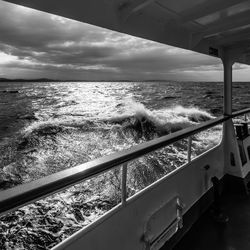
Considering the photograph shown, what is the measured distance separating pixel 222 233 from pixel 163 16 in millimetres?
1395

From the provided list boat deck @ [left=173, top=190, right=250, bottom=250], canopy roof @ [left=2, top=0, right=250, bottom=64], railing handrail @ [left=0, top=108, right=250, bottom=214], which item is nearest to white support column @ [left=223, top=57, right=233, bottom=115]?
canopy roof @ [left=2, top=0, right=250, bottom=64]

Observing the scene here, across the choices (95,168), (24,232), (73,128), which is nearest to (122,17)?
(95,168)

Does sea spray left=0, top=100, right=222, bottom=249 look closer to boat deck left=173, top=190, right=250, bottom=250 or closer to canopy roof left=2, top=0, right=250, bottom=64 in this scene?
boat deck left=173, top=190, right=250, bottom=250

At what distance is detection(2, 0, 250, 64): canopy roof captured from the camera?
0.79 metres

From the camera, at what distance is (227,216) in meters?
1.52

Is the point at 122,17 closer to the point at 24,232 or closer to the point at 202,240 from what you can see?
the point at 202,240

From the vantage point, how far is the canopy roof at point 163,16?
792mm

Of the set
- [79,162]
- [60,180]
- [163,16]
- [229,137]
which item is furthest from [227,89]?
[79,162]

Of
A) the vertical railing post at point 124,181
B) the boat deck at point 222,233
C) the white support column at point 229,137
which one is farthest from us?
the white support column at point 229,137

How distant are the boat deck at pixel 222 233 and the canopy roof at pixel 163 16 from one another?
1.24 metres

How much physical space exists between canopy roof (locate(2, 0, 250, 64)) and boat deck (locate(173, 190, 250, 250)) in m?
1.24

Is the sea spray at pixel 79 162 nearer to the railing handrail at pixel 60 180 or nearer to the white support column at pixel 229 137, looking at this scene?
the white support column at pixel 229 137

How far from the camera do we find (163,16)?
3.70 feet

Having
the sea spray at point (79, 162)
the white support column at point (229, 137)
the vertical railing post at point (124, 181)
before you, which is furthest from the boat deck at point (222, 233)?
the sea spray at point (79, 162)
